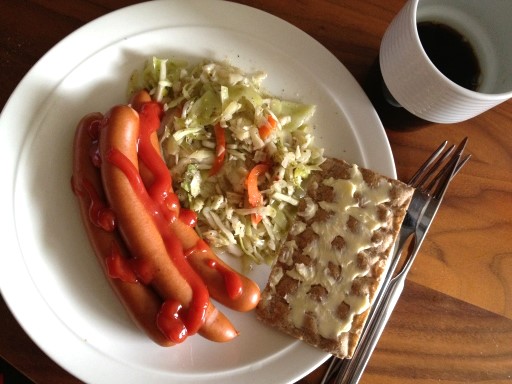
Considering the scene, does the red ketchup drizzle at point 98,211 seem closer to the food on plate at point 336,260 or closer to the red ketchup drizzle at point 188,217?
the red ketchup drizzle at point 188,217

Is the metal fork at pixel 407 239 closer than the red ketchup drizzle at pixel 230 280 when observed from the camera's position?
No

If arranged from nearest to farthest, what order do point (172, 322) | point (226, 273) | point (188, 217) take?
point (172, 322) < point (226, 273) < point (188, 217)

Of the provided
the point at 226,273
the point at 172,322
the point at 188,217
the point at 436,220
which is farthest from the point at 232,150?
the point at 436,220

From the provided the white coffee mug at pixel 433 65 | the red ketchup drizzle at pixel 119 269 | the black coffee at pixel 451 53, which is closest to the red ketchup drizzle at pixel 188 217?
the red ketchup drizzle at pixel 119 269

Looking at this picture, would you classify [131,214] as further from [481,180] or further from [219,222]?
[481,180]

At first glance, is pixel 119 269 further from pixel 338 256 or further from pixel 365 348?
pixel 365 348

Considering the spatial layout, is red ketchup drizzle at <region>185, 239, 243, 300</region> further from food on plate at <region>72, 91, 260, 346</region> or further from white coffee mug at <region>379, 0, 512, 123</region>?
white coffee mug at <region>379, 0, 512, 123</region>
